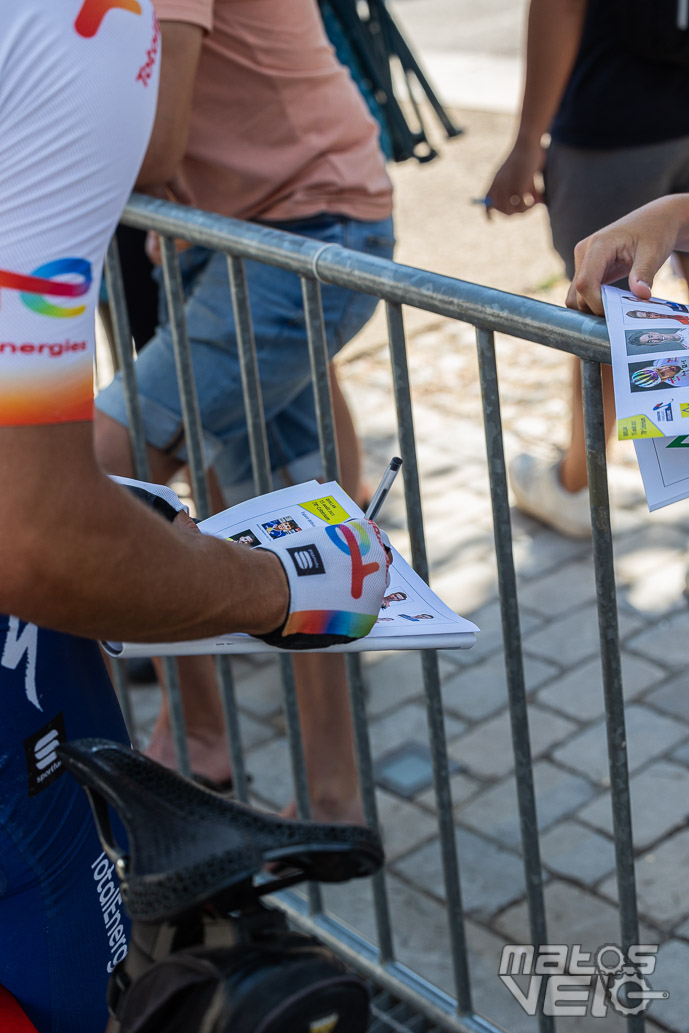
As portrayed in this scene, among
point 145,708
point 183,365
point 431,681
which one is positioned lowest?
point 145,708

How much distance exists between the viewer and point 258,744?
330cm

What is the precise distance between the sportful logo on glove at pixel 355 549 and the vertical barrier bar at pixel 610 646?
360mm

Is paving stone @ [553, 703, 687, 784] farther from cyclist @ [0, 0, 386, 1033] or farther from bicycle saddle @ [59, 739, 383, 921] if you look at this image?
bicycle saddle @ [59, 739, 383, 921]

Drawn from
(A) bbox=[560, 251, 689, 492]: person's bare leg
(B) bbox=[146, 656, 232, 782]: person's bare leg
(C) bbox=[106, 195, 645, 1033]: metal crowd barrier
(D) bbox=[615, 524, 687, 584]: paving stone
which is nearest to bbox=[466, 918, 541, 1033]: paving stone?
(C) bbox=[106, 195, 645, 1033]: metal crowd barrier

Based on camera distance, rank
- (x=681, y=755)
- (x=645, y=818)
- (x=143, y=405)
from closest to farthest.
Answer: (x=143, y=405)
(x=645, y=818)
(x=681, y=755)

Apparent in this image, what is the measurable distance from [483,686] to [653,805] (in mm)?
657

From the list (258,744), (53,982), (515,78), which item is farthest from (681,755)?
(515,78)

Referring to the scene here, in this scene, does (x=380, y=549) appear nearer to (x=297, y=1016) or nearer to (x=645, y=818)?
(x=297, y=1016)

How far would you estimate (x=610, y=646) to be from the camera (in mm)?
1762

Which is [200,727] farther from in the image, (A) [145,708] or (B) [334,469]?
(B) [334,469]

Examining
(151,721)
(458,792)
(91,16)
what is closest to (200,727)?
(151,721)

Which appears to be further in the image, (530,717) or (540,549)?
(540,549)

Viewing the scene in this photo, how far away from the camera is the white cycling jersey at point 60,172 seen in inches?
42.8

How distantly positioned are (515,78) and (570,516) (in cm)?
713
